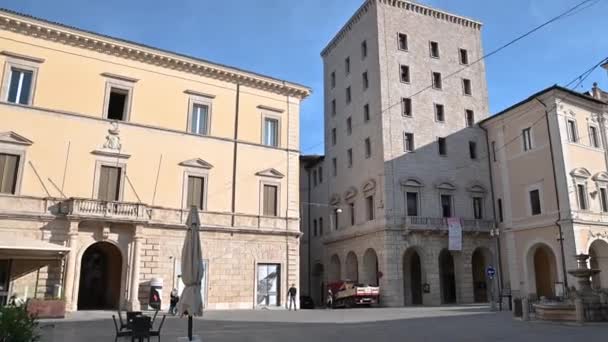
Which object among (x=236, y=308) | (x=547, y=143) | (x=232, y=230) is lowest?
(x=236, y=308)

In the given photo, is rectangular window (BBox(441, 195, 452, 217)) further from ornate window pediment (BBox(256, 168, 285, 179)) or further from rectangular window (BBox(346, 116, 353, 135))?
ornate window pediment (BBox(256, 168, 285, 179))

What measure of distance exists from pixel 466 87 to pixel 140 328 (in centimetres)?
3427

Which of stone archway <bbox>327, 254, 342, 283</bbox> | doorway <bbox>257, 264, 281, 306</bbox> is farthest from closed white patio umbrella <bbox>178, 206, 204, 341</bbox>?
stone archway <bbox>327, 254, 342, 283</bbox>

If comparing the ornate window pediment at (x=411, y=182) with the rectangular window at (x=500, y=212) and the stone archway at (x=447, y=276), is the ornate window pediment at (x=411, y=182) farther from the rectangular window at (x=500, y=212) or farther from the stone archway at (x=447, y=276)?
the rectangular window at (x=500, y=212)

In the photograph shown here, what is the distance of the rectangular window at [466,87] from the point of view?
38.2 meters

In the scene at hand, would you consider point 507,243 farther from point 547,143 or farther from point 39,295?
point 39,295

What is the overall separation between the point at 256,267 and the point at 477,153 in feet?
67.0

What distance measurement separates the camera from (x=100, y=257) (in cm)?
2522

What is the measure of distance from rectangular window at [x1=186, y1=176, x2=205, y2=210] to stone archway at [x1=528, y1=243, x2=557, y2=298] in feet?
70.1

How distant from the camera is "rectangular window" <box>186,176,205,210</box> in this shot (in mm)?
25344

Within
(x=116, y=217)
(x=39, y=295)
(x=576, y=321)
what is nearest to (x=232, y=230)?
(x=116, y=217)

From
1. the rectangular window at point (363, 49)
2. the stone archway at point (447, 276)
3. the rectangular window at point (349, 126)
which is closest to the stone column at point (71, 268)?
the rectangular window at point (349, 126)

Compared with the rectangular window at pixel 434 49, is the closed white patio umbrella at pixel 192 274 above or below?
below

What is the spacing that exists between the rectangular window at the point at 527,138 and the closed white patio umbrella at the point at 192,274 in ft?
93.7
